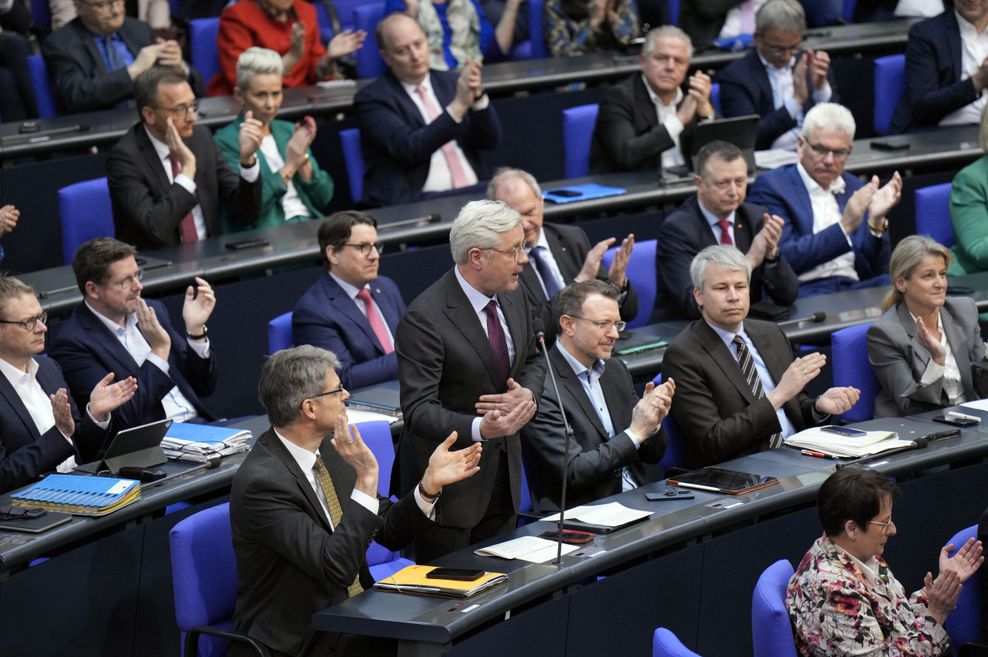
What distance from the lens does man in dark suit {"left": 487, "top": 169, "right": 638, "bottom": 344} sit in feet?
16.6

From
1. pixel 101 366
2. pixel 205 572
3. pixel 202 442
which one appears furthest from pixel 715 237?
pixel 205 572

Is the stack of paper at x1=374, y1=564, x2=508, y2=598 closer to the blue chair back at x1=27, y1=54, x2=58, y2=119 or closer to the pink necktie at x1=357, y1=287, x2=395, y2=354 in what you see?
the pink necktie at x1=357, y1=287, x2=395, y2=354

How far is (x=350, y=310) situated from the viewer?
4.91 meters

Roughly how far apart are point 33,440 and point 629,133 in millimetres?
3194

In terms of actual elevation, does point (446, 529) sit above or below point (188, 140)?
below

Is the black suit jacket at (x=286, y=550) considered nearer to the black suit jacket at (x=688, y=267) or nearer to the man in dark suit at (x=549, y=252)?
the man in dark suit at (x=549, y=252)

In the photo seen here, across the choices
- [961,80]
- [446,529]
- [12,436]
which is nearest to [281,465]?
[446,529]

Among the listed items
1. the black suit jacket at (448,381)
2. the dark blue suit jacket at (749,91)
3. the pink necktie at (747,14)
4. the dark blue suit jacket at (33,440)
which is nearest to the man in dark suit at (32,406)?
the dark blue suit jacket at (33,440)

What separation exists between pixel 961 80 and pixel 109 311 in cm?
436

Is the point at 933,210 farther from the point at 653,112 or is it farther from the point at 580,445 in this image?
the point at 580,445

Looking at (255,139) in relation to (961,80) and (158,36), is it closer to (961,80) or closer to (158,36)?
(158,36)

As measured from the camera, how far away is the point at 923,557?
4.27 m

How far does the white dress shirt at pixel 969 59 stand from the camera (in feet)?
23.1

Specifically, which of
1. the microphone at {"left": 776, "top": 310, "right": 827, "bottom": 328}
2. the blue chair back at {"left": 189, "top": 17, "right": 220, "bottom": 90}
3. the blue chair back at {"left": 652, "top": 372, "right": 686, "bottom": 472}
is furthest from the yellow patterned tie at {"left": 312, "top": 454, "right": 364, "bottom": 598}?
the blue chair back at {"left": 189, "top": 17, "right": 220, "bottom": 90}
